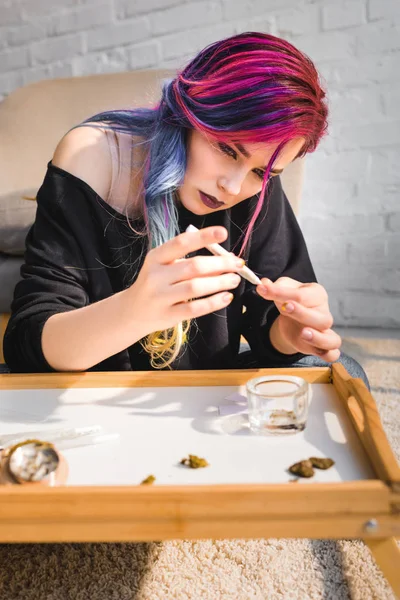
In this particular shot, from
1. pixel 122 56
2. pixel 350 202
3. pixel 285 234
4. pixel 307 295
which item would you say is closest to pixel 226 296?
pixel 307 295

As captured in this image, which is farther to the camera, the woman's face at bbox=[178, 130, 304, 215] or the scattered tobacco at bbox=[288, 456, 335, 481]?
the woman's face at bbox=[178, 130, 304, 215]

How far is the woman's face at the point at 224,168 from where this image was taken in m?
0.84

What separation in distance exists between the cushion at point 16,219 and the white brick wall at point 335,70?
86 cm

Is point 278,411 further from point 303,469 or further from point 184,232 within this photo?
point 184,232

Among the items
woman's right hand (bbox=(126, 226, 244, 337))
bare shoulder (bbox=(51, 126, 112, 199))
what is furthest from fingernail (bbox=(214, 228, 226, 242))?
bare shoulder (bbox=(51, 126, 112, 199))

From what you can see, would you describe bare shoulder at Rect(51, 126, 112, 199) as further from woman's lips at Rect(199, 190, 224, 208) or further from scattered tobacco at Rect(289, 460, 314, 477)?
scattered tobacco at Rect(289, 460, 314, 477)

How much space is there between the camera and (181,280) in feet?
2.10

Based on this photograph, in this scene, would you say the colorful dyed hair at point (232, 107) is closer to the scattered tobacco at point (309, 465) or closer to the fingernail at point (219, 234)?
the fingernail at point (219, 234)

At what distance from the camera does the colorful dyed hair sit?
2.65 ft

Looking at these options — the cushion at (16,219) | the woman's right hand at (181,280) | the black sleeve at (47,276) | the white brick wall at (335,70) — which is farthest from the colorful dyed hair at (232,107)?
the white brick wall at (335,70)

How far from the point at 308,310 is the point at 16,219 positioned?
3.41ft

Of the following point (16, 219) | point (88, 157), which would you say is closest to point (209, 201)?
point (88, 157)

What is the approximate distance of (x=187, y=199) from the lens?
94 centimetres

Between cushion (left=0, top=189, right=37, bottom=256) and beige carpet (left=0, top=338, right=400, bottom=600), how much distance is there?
34.0 inches
